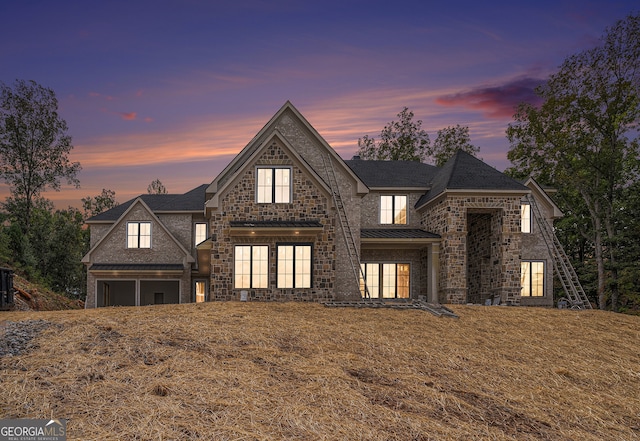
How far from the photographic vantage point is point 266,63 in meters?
20.8

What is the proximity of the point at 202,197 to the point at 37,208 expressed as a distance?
21817mm

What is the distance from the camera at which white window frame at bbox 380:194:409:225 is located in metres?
23.6

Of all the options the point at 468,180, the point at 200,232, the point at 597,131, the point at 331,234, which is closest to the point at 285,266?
the point at 331,234

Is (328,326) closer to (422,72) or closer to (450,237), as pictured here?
(450,237)

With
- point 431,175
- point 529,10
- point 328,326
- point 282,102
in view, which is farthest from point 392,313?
point 529,10

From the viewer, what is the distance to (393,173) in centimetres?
2503

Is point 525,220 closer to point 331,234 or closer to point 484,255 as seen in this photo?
point 484,255

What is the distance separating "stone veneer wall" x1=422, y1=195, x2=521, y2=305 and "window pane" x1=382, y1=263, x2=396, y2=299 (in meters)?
2.67

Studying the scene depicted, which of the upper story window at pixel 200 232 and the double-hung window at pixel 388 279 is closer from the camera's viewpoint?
the double-hung window at pixel 388 279

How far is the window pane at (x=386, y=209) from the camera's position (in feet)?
77.4

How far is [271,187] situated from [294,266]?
3496 millimetres

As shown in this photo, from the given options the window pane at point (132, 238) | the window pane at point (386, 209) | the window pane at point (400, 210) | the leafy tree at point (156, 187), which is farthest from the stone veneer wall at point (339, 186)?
the leafy tree at point (156, 187)

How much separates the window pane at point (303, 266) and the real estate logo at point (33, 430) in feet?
43.1

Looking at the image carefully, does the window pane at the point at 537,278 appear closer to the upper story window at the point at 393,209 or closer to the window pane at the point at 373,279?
the upper story window at the point at 393,209
